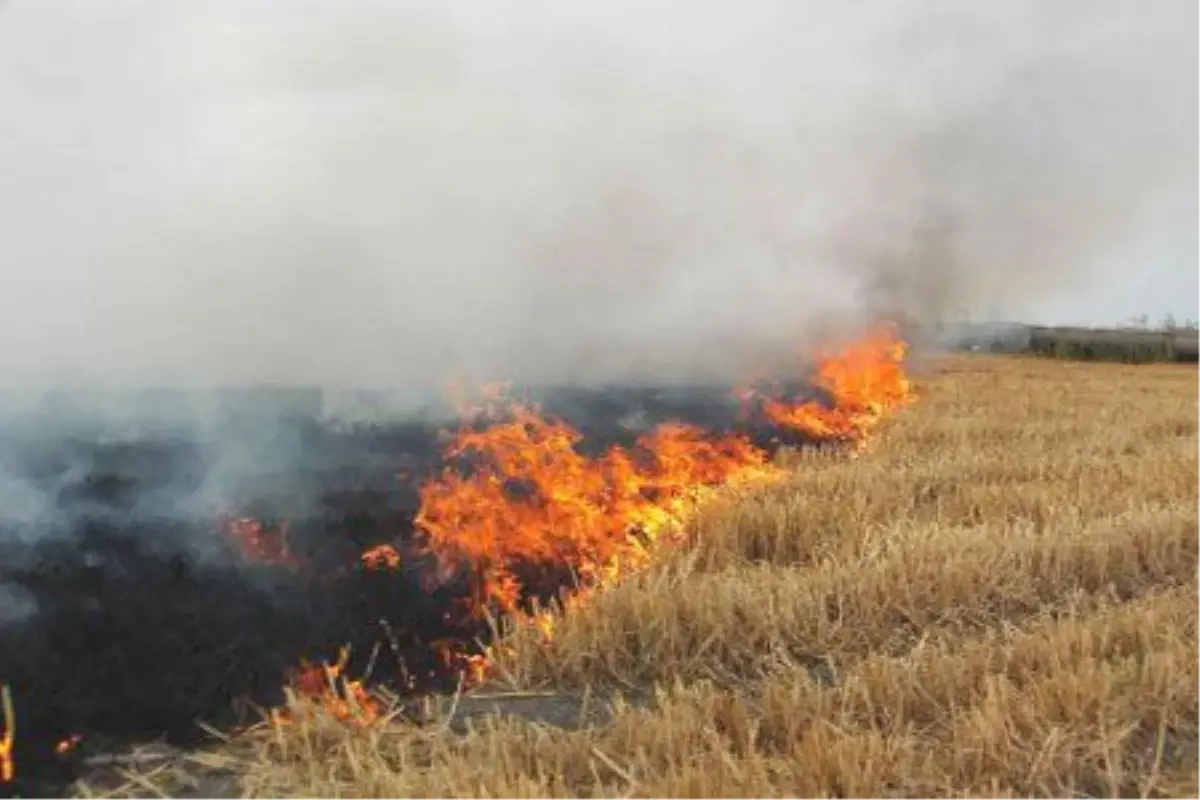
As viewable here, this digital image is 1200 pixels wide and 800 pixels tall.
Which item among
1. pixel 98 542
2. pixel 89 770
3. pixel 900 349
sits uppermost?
pixel 900 349

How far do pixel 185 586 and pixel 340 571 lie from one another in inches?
33.0

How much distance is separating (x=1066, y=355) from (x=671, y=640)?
123 feet

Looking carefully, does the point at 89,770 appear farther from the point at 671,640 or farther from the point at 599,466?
the point at 599,466

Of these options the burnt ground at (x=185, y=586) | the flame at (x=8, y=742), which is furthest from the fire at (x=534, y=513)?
the flame at (x=8, y=742)

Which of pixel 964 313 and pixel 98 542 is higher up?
pixel 964 313

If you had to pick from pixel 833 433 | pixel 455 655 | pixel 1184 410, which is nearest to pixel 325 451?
pixel 455 655

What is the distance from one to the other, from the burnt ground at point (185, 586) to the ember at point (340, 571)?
0.04 feet

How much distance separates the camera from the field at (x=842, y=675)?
422cm

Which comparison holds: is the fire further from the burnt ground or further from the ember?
the burnt ground

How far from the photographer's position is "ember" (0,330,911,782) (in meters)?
5.12

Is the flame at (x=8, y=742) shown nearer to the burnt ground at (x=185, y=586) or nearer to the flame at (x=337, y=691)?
the burnt ground at (x=185, y=586)

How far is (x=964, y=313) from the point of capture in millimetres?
11688

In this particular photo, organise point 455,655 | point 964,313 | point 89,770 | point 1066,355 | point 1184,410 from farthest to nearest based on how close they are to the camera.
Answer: point 1066,355 → point 1184,410 → point 964,313 → point 455,655 → point 89,770

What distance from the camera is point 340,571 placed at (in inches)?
258
